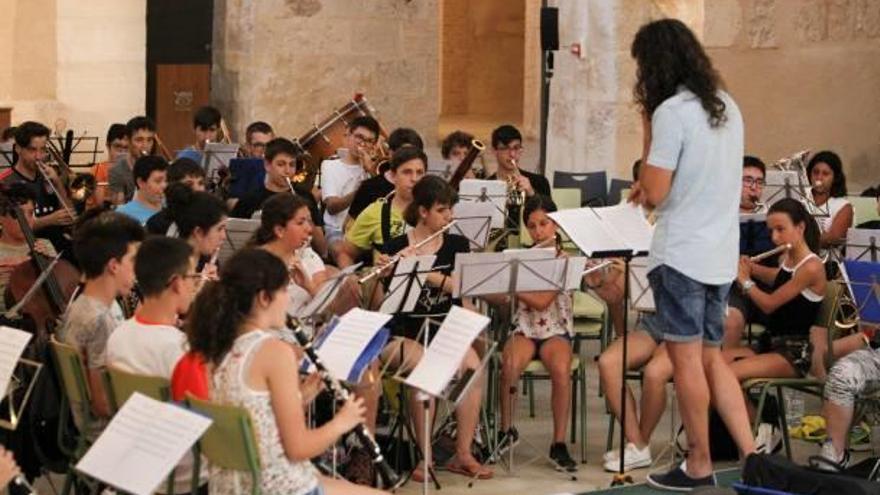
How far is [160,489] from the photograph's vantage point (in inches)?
246

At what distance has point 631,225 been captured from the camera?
26.9 feet

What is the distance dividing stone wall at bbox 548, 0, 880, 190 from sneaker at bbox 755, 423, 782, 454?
16.8 feet

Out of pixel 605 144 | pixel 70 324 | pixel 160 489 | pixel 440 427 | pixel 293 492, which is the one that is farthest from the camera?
pixel 605 144

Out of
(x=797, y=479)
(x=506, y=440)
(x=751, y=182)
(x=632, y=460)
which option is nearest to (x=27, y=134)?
(x=506, y=440)

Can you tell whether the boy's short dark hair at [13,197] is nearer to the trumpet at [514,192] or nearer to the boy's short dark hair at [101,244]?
the boy's short dark hair at [101,244]

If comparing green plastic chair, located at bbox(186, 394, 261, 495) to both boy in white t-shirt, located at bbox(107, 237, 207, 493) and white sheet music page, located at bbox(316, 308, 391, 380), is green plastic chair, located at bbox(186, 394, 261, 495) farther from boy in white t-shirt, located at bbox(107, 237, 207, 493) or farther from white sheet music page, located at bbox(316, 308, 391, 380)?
white sheet music page, located at bbox(316, 308, 391, 380)

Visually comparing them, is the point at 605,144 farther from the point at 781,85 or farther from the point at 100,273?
the point at 100,273

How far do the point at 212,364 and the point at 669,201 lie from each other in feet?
7.25

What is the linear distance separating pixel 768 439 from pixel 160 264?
3048 millimetres

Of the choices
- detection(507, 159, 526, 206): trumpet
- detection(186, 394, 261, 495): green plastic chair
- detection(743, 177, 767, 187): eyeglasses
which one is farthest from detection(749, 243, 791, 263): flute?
detection(186, 394, 261, 495): green plastic chair

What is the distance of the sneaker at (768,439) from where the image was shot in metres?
8.22

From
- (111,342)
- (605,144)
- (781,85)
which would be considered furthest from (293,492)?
(781,85)

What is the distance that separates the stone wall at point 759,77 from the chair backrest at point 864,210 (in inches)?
104

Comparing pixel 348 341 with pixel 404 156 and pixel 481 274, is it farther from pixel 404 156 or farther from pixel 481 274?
pixel 404 156
